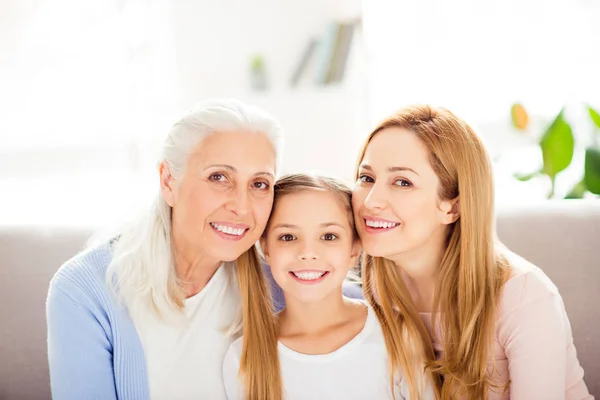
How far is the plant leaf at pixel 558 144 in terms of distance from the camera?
8.42 ft

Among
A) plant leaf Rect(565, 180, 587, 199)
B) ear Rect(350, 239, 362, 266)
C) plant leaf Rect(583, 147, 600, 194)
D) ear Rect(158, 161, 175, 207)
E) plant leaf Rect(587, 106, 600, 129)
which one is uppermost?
plant leaf Rect(587, 106, 600, 129)

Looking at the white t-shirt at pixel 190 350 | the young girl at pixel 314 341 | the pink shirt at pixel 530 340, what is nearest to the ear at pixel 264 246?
the young girl at pixel 314 341

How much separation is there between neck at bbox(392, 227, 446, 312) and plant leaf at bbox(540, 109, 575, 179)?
0.96m

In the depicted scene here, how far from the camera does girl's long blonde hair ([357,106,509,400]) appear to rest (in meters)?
1.69

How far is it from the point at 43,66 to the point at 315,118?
1399mm

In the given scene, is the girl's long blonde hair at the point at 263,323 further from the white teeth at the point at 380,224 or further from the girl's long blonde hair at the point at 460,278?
the girl's long blonde hair at the point at 460,278

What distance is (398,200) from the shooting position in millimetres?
1687

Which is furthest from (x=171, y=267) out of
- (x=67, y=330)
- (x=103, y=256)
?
(x=67, y=330)

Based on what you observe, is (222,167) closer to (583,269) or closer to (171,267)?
(171,267)

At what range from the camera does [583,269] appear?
207 cm

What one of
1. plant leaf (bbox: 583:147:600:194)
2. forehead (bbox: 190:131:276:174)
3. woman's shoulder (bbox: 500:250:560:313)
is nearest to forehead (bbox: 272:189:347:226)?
forehead (bbox: 190:131:276:174)

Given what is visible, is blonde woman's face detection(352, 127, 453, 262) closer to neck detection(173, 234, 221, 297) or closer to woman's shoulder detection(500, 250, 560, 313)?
woman's shoulder detection(500, 250, 560, 313)

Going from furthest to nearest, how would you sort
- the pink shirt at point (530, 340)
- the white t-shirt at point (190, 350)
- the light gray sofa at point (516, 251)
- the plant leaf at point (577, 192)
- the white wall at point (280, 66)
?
the white wall at point (280, 66)
the plant leaf at point (577, 192)
the light gray sofa at point (516, 251)
the white t-shirt at point (190, 350)
the pink shirt at point (530, 340)

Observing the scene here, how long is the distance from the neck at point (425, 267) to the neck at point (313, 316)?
0.67 feet
